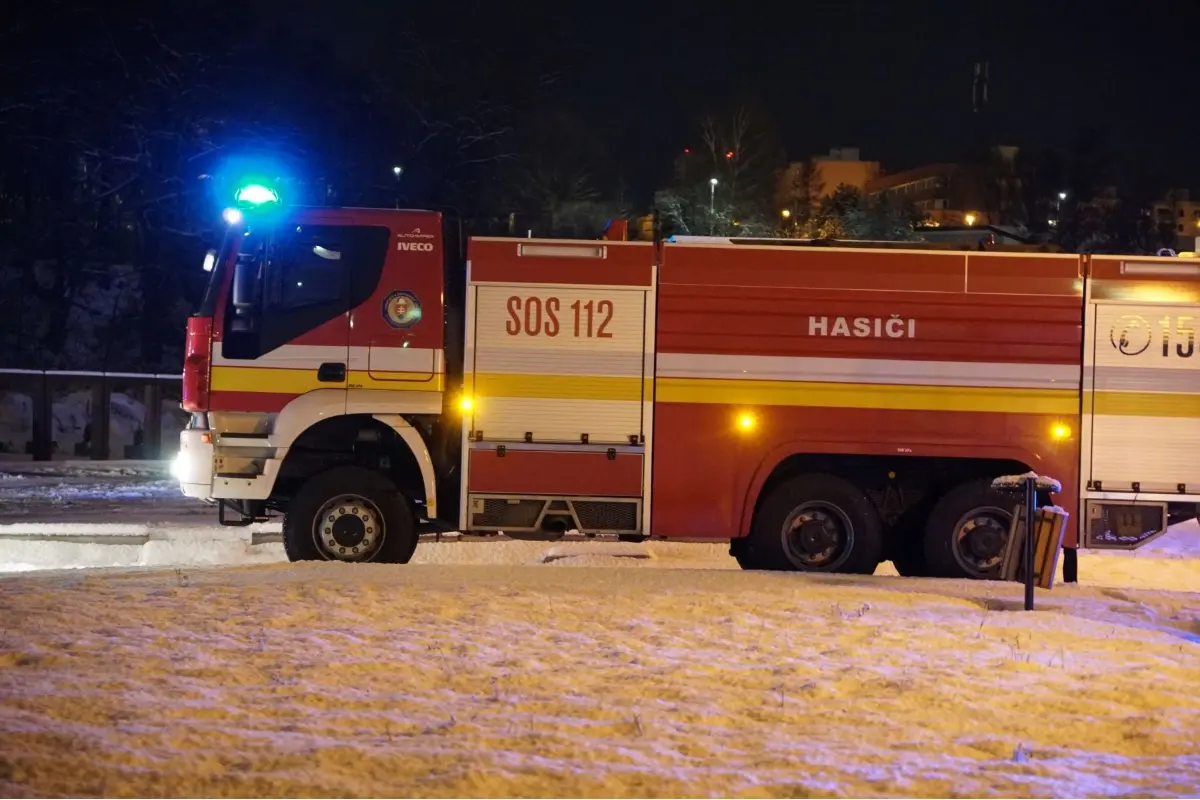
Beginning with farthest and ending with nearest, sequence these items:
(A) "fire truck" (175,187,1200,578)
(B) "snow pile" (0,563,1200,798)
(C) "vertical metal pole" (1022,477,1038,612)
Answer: (A) "fire truck" (175,187,1200,578) → (C) "vertical metal pole" (1022,477,1038,612) → (B) "snow pile" (0,563,1200,798)

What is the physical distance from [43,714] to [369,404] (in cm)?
520

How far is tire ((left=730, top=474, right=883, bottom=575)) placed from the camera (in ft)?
35.4

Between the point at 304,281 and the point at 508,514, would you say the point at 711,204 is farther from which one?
the point at 508,514

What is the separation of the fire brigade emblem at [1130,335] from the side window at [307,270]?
671 cm

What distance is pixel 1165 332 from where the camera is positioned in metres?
10.7

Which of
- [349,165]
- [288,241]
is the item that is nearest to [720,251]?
[288,241]

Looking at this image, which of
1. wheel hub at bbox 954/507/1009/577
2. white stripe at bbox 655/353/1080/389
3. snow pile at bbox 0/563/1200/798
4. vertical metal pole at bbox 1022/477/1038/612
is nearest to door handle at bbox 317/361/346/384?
snow pile at bbox 0/563/1200/798

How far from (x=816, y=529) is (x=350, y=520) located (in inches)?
161

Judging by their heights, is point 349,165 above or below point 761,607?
above

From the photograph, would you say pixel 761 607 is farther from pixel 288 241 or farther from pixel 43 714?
pixel 288 241

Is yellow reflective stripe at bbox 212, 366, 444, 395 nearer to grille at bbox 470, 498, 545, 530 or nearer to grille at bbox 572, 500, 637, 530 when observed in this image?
grille at bbox 470, 498, 545, 530

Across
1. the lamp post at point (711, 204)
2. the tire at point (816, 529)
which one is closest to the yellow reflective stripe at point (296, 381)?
the tire at point (816, 529)

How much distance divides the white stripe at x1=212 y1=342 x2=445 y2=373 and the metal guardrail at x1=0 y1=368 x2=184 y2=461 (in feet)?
46.5

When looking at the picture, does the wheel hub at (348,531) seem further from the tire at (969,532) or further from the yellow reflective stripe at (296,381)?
the tire at (969,532)
